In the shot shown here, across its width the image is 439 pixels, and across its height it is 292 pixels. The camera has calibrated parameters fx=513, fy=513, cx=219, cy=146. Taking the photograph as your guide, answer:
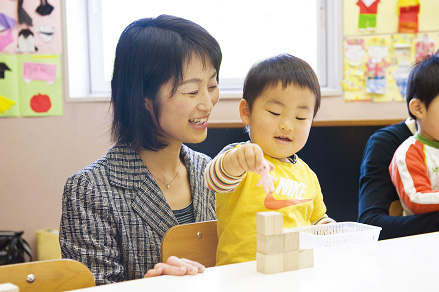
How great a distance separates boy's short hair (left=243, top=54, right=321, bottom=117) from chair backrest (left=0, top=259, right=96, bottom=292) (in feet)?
1.89

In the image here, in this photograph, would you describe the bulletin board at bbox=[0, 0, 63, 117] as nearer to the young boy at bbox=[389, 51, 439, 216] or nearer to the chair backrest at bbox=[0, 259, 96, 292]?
the young boy at bbox=[389, 51, 439, 216]

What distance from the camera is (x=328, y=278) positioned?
0.79 metres

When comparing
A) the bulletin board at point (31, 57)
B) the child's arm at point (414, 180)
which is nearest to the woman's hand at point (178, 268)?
the child's arm at point (414, 180)

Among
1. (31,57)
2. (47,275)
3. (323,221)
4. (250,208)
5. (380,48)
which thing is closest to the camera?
(47,275)

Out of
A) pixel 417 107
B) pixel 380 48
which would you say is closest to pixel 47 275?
pixel 417 107

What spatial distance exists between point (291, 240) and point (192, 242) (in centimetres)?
50

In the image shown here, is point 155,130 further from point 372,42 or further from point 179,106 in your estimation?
point 372,42

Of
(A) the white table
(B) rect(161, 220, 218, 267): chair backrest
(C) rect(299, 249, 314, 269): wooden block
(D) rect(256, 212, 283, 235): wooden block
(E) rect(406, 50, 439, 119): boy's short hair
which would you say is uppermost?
(E) rect(406, 50, 439, 119): boy's short hair

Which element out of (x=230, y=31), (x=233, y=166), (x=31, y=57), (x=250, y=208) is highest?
(x=230, y=31)

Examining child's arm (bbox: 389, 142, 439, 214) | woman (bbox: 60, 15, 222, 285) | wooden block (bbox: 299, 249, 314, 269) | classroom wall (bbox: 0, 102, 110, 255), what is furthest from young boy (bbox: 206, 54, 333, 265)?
classroom wall (bbox: 0, 102, 110, 255)

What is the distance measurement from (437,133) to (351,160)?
0.85m

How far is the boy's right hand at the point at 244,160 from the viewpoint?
0.93 meters

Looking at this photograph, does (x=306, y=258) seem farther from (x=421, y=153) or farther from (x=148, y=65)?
(x=421, y=153)

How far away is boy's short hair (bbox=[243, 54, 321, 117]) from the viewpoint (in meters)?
1.23
